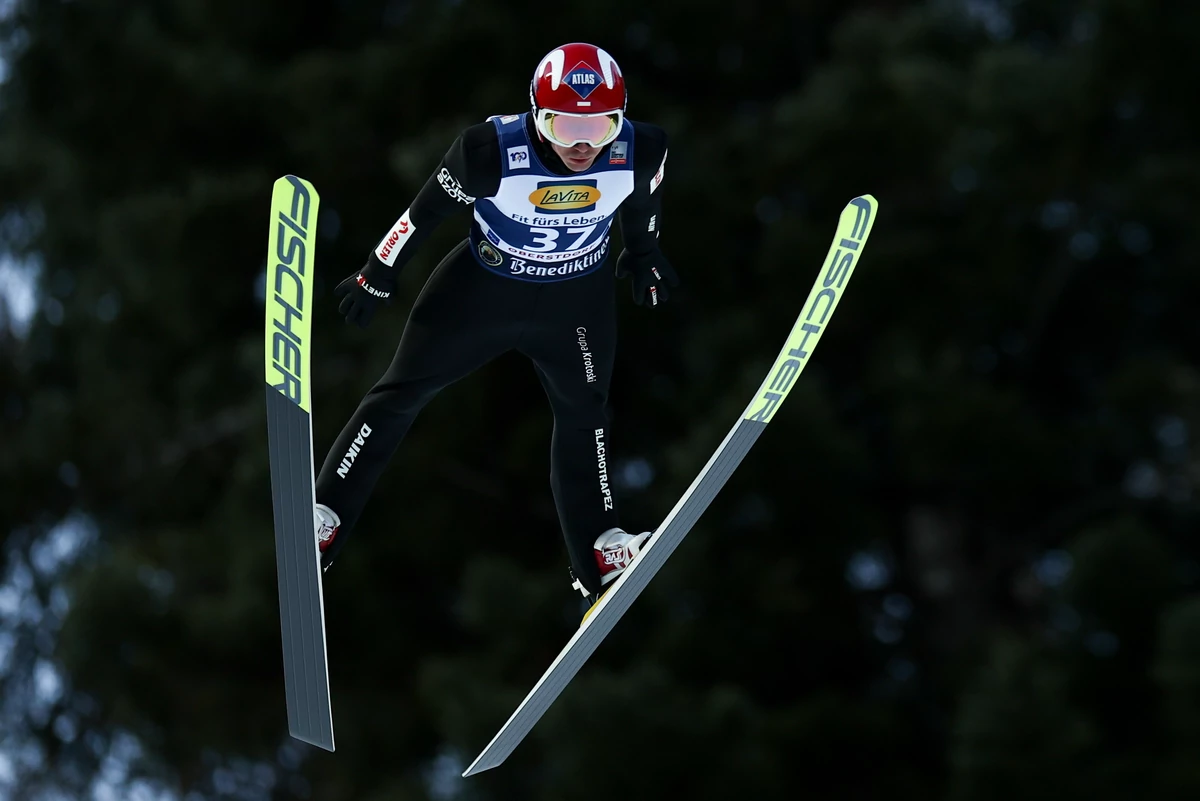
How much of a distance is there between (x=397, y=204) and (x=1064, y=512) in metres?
5.56

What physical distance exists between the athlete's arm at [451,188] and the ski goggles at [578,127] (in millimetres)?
173

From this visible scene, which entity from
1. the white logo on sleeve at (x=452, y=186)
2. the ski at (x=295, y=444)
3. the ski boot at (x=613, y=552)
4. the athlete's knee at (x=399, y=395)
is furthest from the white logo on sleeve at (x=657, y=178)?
the ski boot at (x=613, y=552)

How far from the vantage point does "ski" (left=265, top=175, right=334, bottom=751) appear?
4293 millimetres

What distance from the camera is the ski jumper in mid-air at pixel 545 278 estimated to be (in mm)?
4312

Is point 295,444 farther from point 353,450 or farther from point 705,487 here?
point 705,487

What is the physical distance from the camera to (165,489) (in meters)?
→ 14.7

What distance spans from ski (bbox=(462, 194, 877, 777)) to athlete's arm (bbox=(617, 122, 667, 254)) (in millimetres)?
596

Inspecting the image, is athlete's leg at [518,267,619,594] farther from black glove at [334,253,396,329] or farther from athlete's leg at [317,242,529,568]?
black glove at [334,253,396,329]

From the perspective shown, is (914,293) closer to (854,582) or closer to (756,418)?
(854,582)

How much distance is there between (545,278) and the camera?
15.2ft

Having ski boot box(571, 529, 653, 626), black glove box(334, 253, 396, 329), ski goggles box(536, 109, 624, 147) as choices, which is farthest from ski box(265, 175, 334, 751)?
ski boot box(571, 529, 653, 626)

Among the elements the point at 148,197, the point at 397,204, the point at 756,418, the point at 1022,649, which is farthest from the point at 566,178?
the point at 148,197

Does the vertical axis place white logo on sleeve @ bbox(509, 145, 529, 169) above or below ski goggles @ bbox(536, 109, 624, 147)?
below

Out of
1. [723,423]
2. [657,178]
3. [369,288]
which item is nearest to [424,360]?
[369,288]
